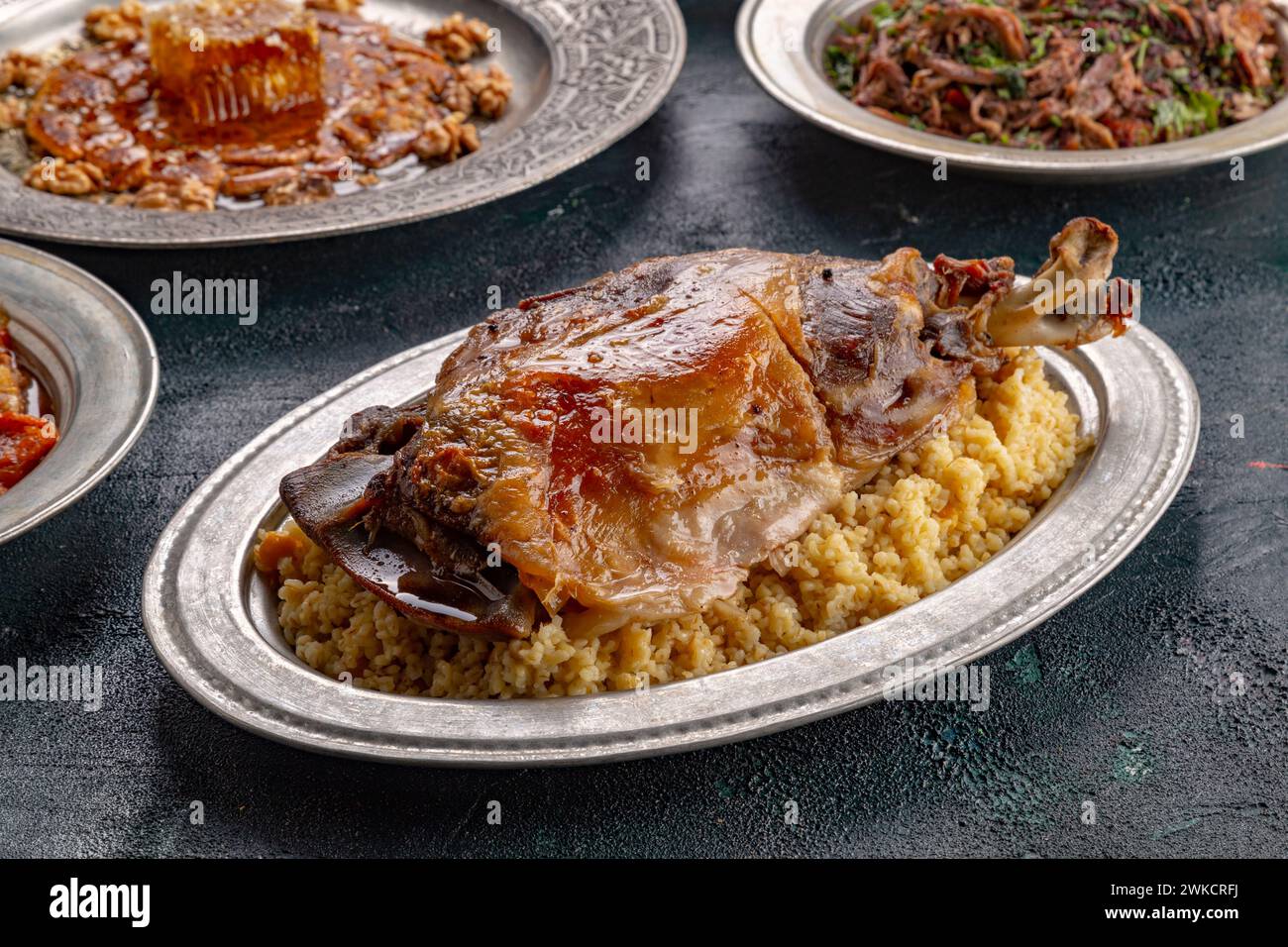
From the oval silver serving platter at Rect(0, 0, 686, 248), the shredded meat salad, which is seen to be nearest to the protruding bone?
the shredded meat salad

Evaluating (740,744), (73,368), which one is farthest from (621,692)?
(73,368)

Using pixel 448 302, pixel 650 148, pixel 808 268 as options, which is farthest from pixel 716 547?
pixel 650 148

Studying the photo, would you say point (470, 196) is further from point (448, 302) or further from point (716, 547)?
point (716, 547)

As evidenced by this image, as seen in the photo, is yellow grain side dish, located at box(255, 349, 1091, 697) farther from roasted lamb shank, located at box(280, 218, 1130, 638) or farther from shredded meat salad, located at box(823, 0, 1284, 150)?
shredded meat salad, located at box(823, 0, 1284, 150)

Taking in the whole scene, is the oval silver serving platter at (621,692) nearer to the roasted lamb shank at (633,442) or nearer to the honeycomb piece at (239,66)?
the roasted lamb shank at (633,442)

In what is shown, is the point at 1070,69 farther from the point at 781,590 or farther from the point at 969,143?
the point at 781,590

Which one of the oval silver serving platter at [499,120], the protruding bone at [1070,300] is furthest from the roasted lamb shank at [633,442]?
the oval silver serving platter at [499,120]
